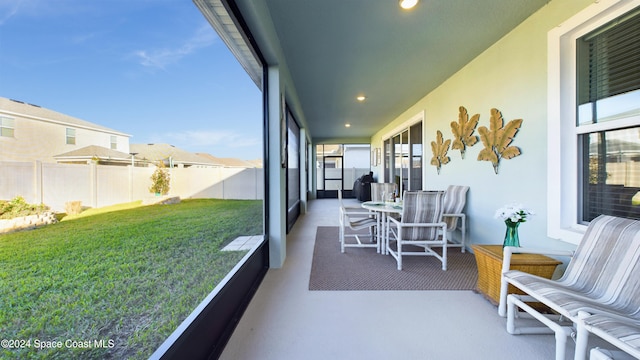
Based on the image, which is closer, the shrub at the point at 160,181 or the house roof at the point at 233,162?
the shrub at the point at 160,181

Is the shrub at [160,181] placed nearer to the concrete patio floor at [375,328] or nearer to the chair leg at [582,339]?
→ the concrete patio floor at [375,328]

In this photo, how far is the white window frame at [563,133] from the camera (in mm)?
2047

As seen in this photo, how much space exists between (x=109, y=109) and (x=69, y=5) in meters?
0.34

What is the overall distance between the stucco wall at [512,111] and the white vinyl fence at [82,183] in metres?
3.10

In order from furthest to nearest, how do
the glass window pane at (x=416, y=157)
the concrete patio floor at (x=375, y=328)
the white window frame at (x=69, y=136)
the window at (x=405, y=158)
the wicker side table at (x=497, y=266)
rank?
1. the window at (x=405, y=158)
2. the glass window pane at (x=416, y=157)
3. the wicker side table at (x=497, y=266)
4. the concrete patio floor at (x=375, y=328)
5. the white window frame at (x=69, y=136)

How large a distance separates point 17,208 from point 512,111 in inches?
144

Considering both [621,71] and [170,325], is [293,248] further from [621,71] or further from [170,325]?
[621,71]

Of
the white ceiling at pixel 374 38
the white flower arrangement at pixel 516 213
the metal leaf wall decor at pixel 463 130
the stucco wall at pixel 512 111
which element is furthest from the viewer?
the metal leaf wall decor at pixel 463 130

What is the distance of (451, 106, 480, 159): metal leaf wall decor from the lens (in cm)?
327

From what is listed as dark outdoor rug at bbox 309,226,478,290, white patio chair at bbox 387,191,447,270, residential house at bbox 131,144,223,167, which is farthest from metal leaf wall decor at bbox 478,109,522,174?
residential house at bbox 131,144,223,167

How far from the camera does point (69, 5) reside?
792mm

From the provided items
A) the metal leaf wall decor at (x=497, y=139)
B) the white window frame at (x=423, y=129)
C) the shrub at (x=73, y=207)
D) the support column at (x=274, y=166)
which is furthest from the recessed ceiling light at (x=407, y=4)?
the white window frame at (x=423, y=129)

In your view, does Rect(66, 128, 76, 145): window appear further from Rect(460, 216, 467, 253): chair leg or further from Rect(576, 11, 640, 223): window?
Rect(460, 216, 467, 253): chair leg

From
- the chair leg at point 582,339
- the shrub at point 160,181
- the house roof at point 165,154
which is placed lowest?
the chair leg at point 582,339
